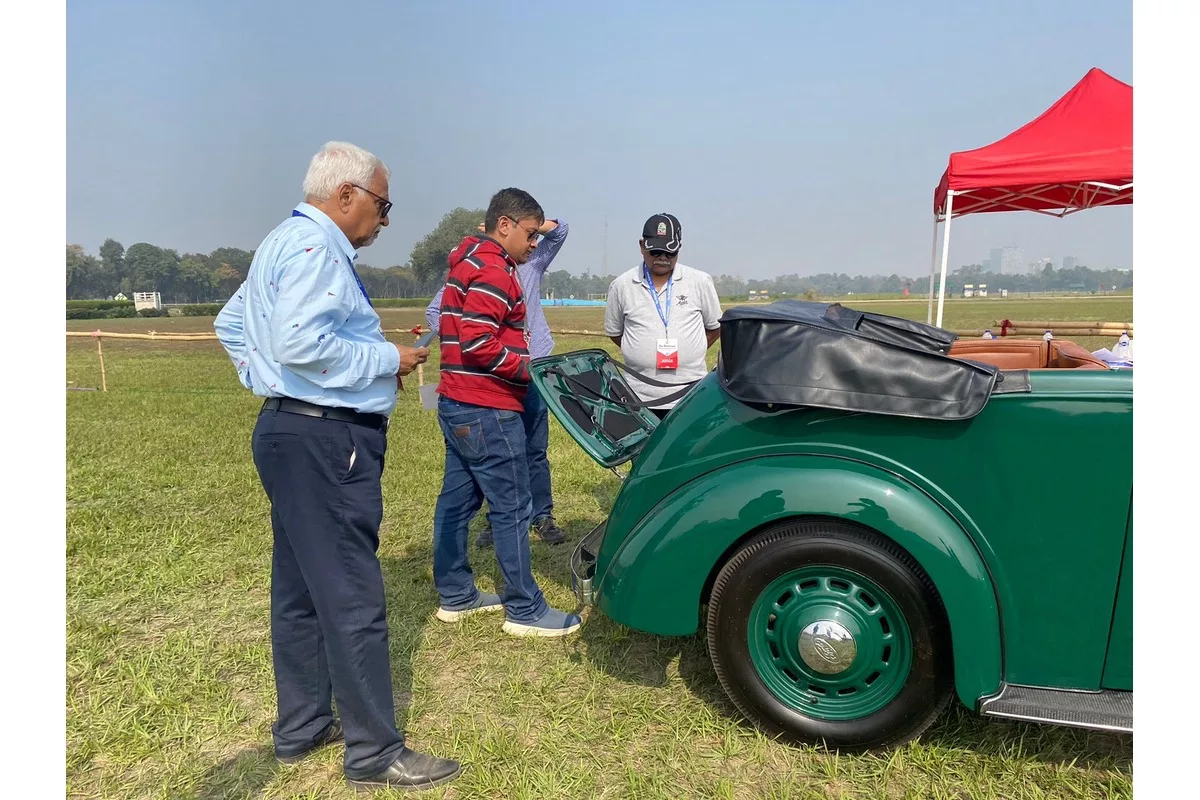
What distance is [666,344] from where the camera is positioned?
15.2 ft

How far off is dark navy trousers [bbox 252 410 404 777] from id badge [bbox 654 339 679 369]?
2.40m

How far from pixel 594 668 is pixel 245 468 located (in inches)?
218

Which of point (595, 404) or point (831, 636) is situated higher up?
point (595, 404)

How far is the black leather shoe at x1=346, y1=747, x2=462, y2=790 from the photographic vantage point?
257 cm

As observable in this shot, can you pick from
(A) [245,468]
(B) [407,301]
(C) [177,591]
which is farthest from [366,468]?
(B) [407,301]

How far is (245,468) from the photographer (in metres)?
7.62

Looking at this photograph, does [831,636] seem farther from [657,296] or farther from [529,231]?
[657,296]

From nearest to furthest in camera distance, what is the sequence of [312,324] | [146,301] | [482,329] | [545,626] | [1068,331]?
1. [312,324]
2. [482,329]
3. [545,626]
4. [1068,331]
5. [146,301]

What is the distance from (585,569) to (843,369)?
139 cm

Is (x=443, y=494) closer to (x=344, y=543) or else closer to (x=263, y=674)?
(x=263, y=674)

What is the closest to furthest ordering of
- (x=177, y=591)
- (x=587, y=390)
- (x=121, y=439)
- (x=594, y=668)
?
(x=594, y=668) < (x=587, y=390) < (x=177, y=591) < (x=121, y=439)

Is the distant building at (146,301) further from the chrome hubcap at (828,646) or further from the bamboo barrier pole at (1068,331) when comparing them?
the chrome hubcap at (828,646)

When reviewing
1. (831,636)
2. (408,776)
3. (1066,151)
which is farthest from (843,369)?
(1066,151)

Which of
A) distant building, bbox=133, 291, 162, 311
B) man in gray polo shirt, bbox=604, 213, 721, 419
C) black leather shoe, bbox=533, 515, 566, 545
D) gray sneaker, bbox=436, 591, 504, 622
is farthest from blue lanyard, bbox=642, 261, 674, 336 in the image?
distant building, bbox=133, 291, 162, 311
